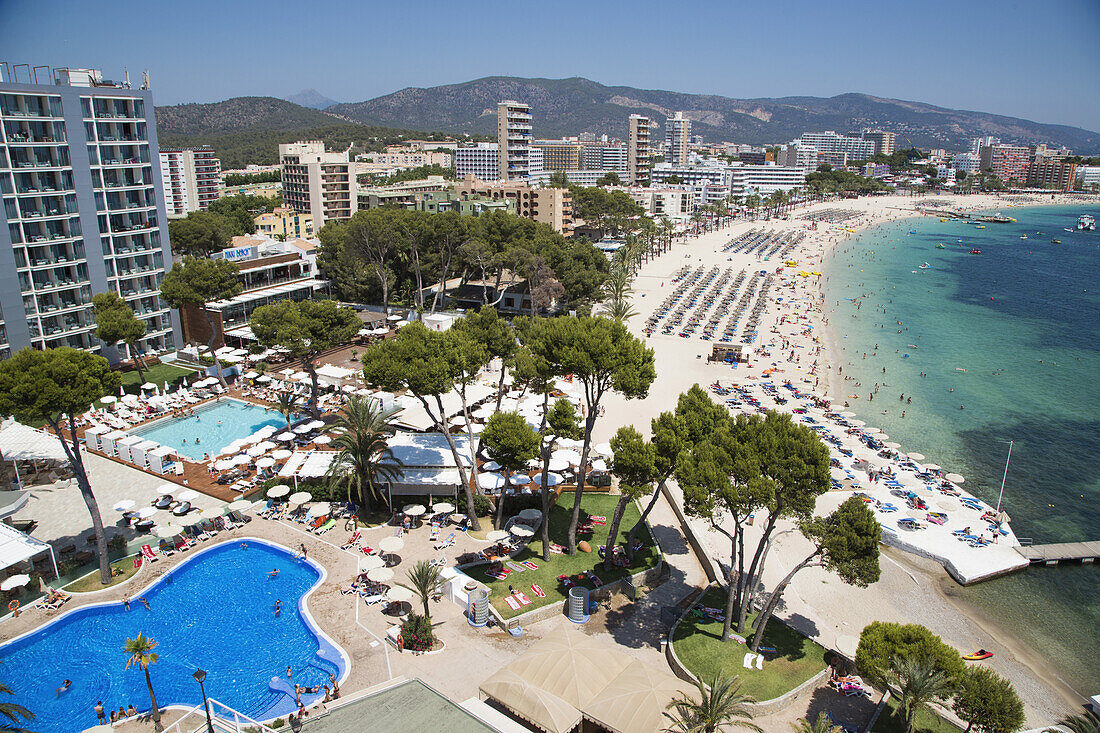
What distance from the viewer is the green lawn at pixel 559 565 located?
19047 mm

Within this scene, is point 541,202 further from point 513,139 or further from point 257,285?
point 257,285

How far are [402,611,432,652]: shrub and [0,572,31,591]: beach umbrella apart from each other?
1101cm

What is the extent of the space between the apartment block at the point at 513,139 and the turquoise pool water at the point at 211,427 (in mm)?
83755

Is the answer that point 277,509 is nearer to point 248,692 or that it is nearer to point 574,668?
point 248,692

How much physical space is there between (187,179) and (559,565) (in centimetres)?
12590

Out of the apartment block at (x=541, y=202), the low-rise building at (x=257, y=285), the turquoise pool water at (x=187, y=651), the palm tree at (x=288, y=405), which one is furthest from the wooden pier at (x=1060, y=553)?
the apartment block at (x=541, y=202)

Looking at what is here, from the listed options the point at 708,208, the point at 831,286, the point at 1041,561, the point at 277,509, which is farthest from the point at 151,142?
the point at 708,208

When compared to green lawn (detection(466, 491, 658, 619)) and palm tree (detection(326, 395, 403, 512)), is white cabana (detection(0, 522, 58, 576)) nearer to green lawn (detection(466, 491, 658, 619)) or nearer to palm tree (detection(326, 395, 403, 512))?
palm tree (detection(326, 395, 403, 512))

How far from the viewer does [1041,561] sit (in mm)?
24156

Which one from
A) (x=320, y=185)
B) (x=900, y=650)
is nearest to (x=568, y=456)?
(x=900, y=650)

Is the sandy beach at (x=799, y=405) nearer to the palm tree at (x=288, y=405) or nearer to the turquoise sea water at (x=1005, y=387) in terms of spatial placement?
the turquoise sea water at (x=1005, y=387)

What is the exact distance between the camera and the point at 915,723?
15.1m

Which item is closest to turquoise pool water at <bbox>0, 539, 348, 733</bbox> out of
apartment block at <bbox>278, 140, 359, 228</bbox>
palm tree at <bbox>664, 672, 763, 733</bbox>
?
palm tree at <bbox>664, 672, 763, 733</bbox>

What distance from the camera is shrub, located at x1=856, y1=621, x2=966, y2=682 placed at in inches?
557
